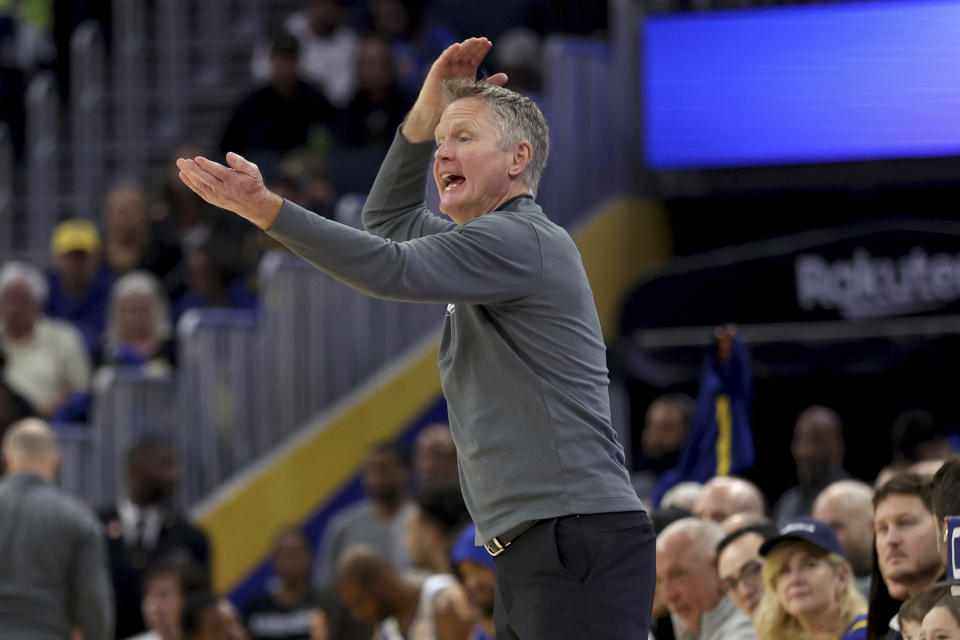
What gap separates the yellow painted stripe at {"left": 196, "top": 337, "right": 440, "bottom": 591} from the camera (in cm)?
1052

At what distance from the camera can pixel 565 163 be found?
40.9ft

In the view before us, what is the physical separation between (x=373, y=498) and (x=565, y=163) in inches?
136

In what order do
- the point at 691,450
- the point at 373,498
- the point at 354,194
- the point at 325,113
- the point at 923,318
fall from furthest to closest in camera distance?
the point at 325,113, the point at 354,194, the point at 923,318, the point at 373,498, the point at 691,450

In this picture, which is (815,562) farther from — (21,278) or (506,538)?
(21,278)

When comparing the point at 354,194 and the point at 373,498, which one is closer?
the point at 373,498

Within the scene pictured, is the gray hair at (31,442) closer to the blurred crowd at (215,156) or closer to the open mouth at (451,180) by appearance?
the blurred crowd at (215,156)

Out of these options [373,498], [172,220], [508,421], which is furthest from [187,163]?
[172,220]

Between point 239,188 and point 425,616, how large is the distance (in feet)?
12.9

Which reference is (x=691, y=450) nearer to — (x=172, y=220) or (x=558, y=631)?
(x=558, y=631)

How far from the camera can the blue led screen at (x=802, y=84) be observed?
11695 millimetres

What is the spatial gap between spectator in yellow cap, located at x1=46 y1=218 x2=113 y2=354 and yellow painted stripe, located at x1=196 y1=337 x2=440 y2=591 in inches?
65.3

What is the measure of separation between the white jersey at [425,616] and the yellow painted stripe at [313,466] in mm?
2814

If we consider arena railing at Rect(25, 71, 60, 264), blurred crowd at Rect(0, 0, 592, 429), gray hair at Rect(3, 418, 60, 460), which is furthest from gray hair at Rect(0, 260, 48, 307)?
gray hair at Rect(3, 418, 60, 460)

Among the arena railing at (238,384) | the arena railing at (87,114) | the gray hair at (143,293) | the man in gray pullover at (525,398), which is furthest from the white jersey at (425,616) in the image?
the arena railing at (87,114)
